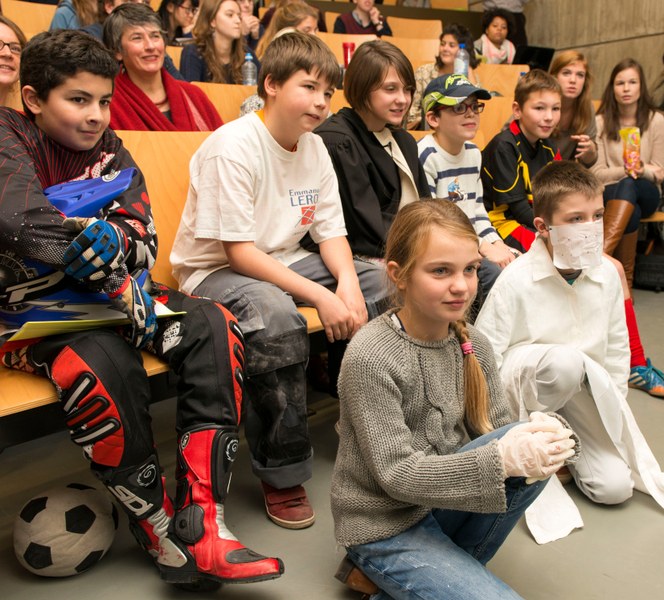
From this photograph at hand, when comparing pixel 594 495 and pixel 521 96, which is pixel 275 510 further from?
pixel 521 96

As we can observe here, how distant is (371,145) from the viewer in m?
2.27

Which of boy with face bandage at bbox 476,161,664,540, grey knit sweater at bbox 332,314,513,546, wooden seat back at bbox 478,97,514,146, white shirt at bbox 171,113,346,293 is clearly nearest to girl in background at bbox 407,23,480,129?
wooden seat back at bbox 478,97,514,146

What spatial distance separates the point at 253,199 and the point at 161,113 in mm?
860

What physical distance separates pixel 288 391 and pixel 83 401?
1.68 ft

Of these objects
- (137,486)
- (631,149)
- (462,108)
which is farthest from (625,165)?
(137,486)

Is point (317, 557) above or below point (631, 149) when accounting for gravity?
below

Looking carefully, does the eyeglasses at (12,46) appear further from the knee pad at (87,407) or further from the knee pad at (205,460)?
the knee pad at (205,460)

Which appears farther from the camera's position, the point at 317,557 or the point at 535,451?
the point at 317,557

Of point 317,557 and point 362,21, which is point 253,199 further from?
point 362,21

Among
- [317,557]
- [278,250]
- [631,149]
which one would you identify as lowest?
[317,557]

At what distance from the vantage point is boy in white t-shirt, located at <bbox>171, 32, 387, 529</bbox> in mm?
1674

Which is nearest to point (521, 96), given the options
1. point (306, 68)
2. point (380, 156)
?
point (380, 156)

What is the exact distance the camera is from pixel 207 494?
1.44 metres

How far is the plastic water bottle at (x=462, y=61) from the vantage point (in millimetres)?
4059
